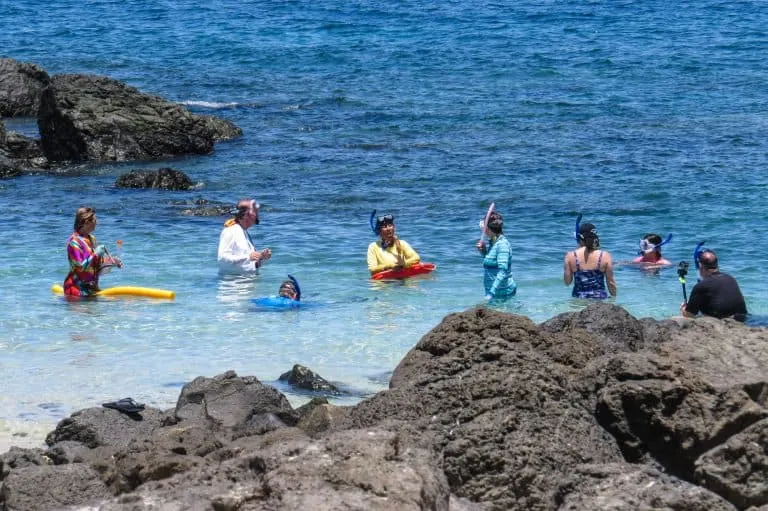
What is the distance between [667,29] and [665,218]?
2418cm

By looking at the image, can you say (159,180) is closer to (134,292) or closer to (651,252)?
(134,292)

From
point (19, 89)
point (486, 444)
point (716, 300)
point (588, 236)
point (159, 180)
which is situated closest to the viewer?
point (486, 444)

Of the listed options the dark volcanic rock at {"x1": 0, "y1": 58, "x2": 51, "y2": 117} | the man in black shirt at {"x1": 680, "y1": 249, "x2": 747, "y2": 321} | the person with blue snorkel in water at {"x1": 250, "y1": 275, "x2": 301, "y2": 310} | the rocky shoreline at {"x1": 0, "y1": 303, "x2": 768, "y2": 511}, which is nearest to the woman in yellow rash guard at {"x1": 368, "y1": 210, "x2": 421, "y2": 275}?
the person with blue snorkel in water at {"x1": 250, "y1": 275, "x2": 301, "y2": 310}

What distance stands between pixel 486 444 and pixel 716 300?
6.58 meters

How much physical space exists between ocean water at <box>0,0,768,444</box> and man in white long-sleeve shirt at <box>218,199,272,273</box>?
30 centimetres

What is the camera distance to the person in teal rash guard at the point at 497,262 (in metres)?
13.7

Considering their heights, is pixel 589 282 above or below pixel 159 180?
below

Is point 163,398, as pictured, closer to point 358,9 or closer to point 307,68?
point 307,68

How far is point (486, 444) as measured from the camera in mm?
6496

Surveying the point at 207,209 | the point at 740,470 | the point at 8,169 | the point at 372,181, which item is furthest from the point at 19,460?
the point at 8,169

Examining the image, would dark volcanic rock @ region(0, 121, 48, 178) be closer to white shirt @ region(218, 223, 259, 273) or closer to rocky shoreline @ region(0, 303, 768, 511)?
white shirt @ region(218, 223, 259, 273)

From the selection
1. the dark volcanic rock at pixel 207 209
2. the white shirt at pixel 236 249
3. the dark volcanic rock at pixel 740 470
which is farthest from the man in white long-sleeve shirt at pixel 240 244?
the dark volcanic rock at pixel 740 470

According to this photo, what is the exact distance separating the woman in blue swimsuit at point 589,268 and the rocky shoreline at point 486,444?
5154 millimetres

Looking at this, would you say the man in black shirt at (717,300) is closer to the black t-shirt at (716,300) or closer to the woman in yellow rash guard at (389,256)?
the black t-shirt at (716,300)
